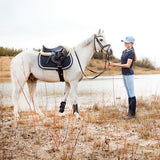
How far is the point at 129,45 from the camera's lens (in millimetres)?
4230

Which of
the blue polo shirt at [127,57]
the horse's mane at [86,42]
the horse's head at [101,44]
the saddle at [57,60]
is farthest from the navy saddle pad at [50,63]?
the blue polo shirt at [127,57]

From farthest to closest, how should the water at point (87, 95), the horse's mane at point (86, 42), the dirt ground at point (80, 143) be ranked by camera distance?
the water at point (87, 95) < the horse's mane at point (86, 42) < the dirt ground at point (80, 143)

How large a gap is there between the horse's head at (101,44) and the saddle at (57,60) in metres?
0.68

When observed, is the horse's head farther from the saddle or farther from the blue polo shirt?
the saddle

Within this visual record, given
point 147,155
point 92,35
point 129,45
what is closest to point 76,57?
point 92,35

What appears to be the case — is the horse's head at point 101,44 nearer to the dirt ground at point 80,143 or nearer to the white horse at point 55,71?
the white horse at point 55,71

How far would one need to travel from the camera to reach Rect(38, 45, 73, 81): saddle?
163 inches

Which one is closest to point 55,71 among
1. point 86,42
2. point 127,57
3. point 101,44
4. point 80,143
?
point 86,42

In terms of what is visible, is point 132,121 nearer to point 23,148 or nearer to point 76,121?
point 76,121

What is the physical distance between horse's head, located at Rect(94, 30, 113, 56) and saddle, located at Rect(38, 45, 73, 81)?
68 centimetres

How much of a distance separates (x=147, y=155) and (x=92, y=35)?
2940 millimetres

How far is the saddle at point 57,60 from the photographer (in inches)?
163

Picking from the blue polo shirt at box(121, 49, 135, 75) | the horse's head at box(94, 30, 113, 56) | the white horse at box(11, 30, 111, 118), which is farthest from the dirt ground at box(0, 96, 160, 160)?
the horse's head at box(94, 30, 113, 56)

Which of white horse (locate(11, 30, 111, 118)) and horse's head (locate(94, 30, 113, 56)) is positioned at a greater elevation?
horse's head (locate(94, 30, 113, 56))
